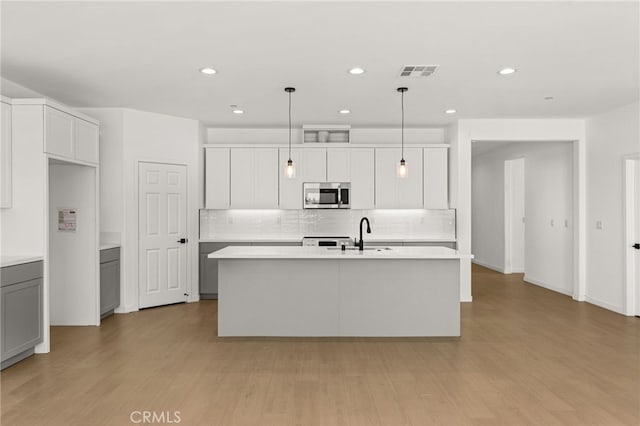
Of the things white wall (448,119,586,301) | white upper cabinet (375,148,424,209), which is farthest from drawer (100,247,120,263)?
white wall (448,119,586,301)

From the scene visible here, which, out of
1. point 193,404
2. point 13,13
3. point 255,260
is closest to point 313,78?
point 255,260

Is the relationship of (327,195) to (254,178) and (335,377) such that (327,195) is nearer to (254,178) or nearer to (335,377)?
(254,178)

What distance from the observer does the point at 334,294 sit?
455 cm

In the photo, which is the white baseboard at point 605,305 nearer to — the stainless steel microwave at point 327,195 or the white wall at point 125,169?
the stainless steel microwave at point 327,195

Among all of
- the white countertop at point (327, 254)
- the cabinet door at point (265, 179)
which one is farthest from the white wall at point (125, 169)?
the white countertop at point (327, 254)

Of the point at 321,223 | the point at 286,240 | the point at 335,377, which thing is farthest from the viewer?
the point at 321,223

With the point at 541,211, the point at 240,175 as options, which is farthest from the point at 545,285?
the point at 240,175

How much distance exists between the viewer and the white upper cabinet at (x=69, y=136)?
13.8 feet

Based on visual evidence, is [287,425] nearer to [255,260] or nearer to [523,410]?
[523,410]

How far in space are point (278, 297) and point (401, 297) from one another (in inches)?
53.5

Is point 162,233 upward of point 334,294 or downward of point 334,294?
upward

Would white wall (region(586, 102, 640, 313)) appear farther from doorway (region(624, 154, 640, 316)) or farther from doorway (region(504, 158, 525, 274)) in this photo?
doorway (region(504, 158, 525, 274))

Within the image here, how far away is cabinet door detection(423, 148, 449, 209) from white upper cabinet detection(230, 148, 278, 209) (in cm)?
253

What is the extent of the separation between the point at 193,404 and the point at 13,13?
315cm
